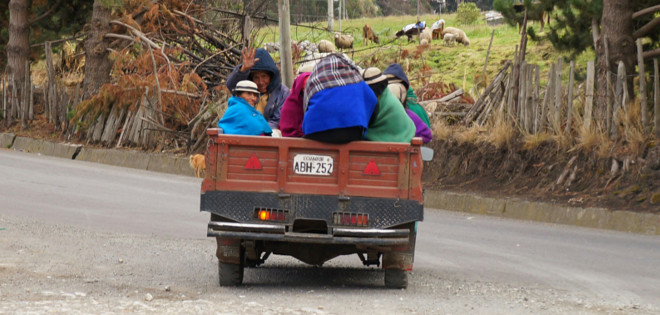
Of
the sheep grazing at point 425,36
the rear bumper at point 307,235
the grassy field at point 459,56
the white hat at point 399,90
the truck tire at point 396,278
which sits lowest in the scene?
the truck tire at point 396,278

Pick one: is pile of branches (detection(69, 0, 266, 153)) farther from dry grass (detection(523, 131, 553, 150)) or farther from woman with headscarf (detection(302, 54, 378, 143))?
woman with headscarf (detection(302, 54, 378, 143))

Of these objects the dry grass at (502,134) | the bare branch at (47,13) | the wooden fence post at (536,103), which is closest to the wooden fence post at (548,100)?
the wooden fence post at (536,103)

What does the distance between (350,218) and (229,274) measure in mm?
1151

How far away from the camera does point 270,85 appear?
9.83 meters

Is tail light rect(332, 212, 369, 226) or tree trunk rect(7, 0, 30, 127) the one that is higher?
tree trunk rect(7, 0, 30, 127)

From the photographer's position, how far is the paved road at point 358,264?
7840 mm

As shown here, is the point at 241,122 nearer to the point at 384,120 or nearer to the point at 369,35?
the point at 384,120

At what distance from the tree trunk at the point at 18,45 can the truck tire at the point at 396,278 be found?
24506 millimetres

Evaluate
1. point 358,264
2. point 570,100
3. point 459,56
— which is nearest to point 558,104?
point 570,100

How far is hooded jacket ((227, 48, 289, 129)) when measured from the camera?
31.6ft

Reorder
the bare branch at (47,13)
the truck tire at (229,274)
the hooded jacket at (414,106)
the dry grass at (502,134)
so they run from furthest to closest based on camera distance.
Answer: the bare branch at (47,13)
the dry grass at (502,134)
the hooded jacket at (414,106)
the truck tire at (229,274)

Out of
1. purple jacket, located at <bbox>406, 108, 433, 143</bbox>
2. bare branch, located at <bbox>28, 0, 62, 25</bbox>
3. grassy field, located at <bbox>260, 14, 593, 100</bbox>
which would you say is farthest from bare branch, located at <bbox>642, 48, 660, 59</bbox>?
bare branch, located at <bbox>28, 0, 62, 25</bbox>

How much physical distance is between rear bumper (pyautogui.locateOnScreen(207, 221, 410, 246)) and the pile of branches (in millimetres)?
15446

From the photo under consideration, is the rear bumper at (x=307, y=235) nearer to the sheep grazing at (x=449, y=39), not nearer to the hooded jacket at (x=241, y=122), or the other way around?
the hooded jacket at (x=241, y=122)
